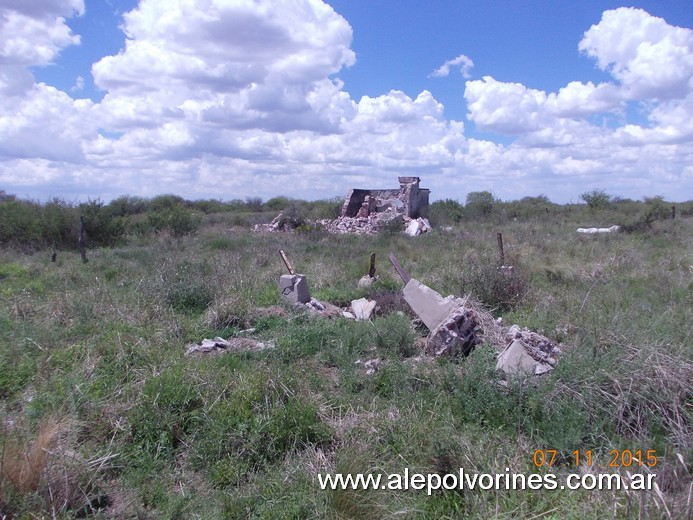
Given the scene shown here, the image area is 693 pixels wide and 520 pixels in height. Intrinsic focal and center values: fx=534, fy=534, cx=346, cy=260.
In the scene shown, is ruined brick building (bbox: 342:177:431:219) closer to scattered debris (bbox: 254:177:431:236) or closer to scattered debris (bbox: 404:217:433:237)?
scattered debris (bbox: 254:177:431:236)

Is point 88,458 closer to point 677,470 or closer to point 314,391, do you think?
point 314,391

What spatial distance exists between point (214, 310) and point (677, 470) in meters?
6.18

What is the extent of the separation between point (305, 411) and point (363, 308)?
4.35 metres

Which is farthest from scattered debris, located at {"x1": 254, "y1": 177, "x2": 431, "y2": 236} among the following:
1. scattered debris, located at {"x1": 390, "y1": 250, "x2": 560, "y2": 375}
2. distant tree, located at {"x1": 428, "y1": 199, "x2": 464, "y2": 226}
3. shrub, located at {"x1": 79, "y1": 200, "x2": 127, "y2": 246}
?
scattered debris, located at {"x1": 390, "y1": 250, "x2": 560, "y2": 375}

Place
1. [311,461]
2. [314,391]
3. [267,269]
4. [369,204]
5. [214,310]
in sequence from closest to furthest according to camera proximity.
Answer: [311,461] < [314,391] < [214,310] < [267,269] < [369,204]

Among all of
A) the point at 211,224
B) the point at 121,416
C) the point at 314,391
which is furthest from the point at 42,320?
the point at 211,224

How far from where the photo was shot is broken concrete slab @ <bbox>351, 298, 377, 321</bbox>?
8605 mm

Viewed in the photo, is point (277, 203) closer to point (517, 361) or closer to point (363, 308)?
point (363, 308)

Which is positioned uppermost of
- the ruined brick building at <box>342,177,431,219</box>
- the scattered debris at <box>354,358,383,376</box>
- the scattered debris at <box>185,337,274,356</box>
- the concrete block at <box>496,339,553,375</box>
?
the ruined brick building at <box>342,177,431,219</box>

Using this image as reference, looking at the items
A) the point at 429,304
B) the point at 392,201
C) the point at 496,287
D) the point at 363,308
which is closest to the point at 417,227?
the point at 392,201

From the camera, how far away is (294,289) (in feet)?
30.0

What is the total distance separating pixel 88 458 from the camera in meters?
4.24

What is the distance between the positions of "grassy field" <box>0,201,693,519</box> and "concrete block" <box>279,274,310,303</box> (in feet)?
1.96

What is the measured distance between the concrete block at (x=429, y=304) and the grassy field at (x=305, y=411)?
449mm
